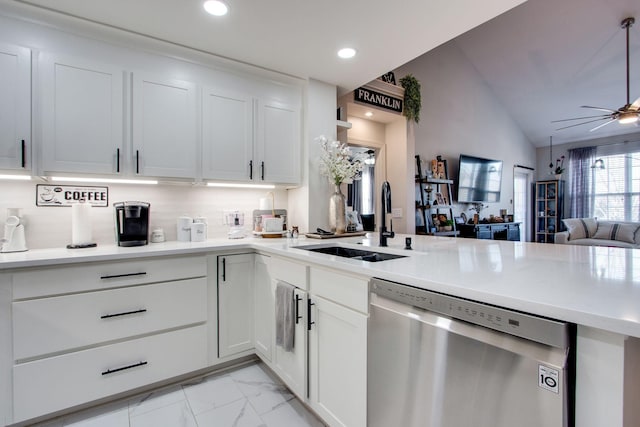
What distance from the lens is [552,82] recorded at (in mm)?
5723

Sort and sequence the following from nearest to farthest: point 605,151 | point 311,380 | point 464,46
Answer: point 311,380 < point 464,46 < point 605,151

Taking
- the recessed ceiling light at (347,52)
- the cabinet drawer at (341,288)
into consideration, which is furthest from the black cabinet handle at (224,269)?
the recessed ceiling light at (347,52)

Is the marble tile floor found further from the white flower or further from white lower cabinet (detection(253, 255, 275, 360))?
the white flower

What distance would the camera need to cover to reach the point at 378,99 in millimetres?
3439

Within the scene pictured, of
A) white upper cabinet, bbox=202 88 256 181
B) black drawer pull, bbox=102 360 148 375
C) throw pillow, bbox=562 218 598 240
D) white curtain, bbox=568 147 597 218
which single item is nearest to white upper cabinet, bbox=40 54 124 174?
white upper cabinet, bbox=202 88 256 181

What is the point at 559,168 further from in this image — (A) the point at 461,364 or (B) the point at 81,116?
(B) the point at 81,116

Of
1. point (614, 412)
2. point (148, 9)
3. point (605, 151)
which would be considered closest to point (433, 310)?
point (614, 412)

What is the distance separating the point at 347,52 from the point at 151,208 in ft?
6.67

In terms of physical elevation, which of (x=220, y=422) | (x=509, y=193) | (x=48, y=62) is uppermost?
(x=48, y=62)

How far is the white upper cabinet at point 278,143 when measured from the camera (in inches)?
102

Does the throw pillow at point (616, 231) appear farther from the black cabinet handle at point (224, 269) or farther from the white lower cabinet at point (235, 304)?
the black cabinet handle at point (224, 269)

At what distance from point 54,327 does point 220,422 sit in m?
1.05

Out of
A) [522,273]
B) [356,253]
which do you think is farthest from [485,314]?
[356,253]

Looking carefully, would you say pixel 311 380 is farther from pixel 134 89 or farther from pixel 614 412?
pixel 134 89
